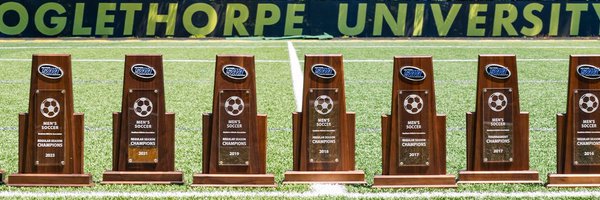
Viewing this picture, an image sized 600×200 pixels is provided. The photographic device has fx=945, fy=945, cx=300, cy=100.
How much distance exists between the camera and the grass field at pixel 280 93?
6812 millimetres

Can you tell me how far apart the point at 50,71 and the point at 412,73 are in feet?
6.94

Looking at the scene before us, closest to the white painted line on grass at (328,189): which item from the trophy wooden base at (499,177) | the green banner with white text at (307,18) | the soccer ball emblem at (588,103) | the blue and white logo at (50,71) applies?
the trophy wooden base at (499,177)

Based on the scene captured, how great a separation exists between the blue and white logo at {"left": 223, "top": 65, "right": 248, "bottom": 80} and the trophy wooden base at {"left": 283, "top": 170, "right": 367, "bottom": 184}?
679 millimetres

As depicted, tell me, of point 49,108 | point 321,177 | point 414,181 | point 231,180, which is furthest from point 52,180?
point 414,181

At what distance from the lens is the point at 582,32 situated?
29141 millimetres

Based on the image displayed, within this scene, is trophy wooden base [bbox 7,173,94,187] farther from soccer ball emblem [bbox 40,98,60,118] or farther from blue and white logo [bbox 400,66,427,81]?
blue and white logo [bbox 400,66,427,81]

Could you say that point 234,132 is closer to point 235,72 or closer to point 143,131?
point 235,72

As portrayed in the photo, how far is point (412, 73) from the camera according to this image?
553 centimetres

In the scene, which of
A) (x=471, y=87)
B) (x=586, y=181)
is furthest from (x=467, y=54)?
(x=586, y=181)

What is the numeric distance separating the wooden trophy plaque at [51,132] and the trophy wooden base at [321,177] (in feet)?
3.99

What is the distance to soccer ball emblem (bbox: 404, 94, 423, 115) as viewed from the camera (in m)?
5.57

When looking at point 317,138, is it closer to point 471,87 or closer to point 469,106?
point 469,106

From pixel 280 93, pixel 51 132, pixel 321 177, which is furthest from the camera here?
pixel 280 93

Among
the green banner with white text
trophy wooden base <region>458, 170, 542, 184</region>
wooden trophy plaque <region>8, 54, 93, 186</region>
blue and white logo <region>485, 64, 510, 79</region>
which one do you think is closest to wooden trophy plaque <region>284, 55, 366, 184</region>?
trophy wooden base <region>458, 170, 542, 184</region>
